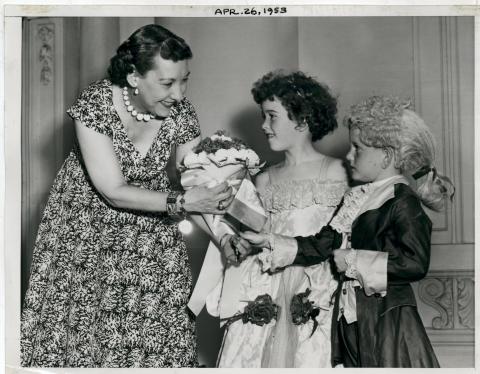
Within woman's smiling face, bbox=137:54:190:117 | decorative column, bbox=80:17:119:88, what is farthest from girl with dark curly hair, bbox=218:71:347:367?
decorative column, bbox=80:17:119:88

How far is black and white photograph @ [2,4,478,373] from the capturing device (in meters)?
3.16

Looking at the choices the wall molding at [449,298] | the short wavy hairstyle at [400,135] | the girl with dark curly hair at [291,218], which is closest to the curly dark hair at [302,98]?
the girl with dark curly hair at [291,218]

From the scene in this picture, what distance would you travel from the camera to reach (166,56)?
10.8ft

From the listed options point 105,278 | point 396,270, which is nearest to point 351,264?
point 396,270

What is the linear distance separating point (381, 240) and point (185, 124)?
94 centimetres

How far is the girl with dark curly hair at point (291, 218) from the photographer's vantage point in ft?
10.5

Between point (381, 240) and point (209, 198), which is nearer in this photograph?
point (381, 240)

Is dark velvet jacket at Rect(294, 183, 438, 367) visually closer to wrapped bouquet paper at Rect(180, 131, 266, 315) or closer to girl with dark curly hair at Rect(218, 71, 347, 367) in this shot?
girl with dark curly hair at Rect(218, 71, 347, 367)

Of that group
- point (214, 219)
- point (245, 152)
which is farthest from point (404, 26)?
point (214, 219)

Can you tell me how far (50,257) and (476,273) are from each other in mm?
1713

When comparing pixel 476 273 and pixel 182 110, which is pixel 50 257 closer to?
pixel 182 110

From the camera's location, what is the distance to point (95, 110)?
3.28 metres

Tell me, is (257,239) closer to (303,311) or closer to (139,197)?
(303,311)

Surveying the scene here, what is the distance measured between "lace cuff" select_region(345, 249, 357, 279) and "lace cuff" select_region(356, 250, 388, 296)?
0.04 feet
